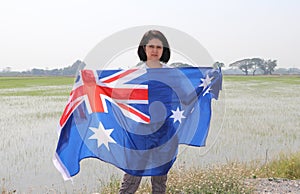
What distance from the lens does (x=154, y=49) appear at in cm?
307

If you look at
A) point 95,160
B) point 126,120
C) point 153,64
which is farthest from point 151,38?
point 95,160

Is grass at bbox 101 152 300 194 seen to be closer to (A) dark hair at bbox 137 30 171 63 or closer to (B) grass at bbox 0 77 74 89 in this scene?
(A) dark hair at bbox 137 30 171 63

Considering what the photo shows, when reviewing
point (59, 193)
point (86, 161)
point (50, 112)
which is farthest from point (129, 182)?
point (50, 112)

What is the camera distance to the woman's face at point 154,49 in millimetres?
3057

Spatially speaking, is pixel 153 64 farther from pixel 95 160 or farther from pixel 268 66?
pixel 268 66

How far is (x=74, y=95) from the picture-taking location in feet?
10.6

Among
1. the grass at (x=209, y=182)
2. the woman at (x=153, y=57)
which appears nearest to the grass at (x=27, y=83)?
the grass at (x=209, y=182)

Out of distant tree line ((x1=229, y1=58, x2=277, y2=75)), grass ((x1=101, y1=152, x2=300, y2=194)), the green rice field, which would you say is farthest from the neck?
distant tree line ((x1=229, y1=58, x2=277, y2=75))

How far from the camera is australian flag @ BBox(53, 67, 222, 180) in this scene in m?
3.13

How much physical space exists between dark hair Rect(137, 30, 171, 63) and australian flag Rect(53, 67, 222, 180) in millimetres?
125

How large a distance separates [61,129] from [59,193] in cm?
210

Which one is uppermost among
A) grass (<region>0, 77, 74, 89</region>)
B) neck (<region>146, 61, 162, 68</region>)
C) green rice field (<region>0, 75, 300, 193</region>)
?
neck (<region>146, 61, 162, 68</region>)

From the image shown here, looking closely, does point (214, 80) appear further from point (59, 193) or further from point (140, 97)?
point (59, 193)

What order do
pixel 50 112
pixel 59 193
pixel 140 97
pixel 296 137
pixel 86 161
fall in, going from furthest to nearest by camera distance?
1. pixel 50 112
2. pixel 296 137
3. pixel 86 161
4. pixel 59 193
5. pixel 140 97
